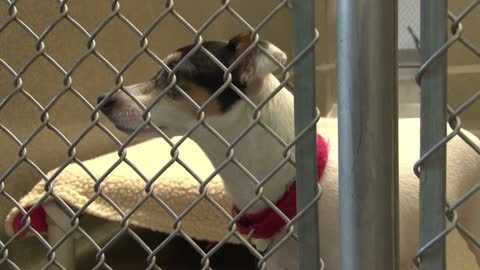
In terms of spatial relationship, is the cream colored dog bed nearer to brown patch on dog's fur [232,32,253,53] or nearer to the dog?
the dog

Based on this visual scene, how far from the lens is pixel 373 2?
2.12 feet

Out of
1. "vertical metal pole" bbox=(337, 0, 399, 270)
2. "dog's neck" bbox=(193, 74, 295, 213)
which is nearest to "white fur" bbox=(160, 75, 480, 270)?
"dog's neck" bbox=(193, 74, 295, 213)

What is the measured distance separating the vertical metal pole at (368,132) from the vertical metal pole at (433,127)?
4 cm

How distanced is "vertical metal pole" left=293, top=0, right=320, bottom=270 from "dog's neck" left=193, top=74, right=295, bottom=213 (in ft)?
1.93

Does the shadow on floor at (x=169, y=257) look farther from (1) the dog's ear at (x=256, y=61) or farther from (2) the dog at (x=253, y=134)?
(1) the dog's ear at (x=256, y=61)

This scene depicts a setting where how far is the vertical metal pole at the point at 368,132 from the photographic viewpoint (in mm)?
653

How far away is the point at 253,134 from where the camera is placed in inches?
55.5

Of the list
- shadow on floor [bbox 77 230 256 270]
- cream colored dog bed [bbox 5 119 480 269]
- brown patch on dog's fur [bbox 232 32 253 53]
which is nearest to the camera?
brown patch on dog's fur [bbox 232 32 253 53]

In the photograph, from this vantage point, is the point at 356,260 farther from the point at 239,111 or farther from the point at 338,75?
the point at 239,111

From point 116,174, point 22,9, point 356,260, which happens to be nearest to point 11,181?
point 116,174

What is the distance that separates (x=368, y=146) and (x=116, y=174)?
1601mm

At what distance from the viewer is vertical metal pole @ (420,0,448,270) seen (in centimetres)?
64

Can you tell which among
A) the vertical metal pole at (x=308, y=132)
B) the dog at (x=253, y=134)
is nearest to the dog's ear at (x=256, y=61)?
the dog at (x=253, y=134)

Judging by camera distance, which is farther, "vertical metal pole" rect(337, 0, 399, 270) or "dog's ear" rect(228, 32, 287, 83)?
"dog's ear" rect(228, 32, 287, 83)
